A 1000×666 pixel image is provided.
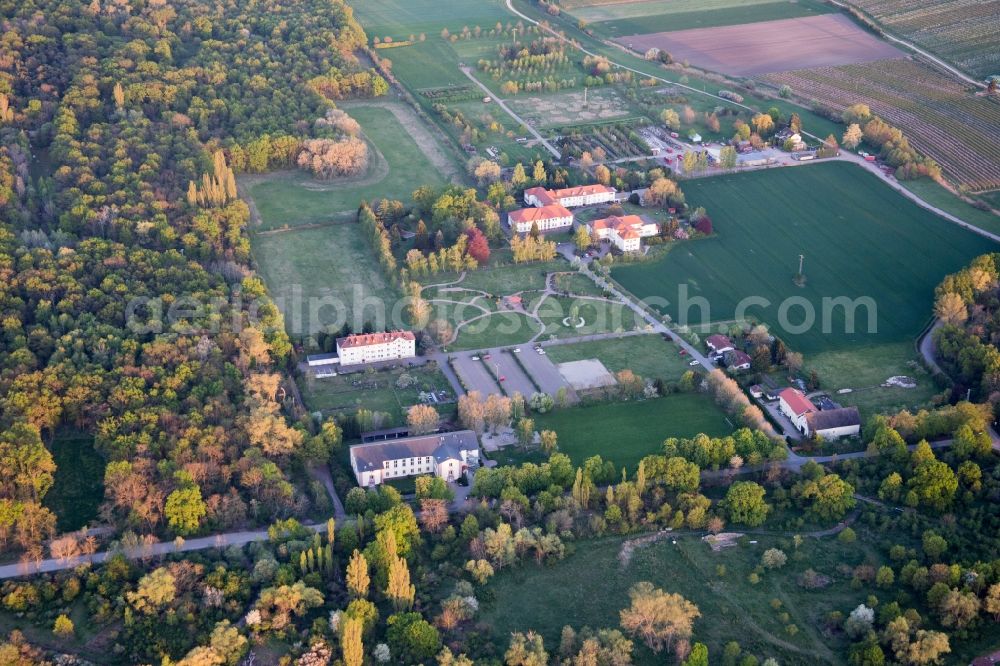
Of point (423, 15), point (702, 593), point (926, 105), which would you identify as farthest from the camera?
point (423, 15)

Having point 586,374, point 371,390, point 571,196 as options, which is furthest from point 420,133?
point 371,390

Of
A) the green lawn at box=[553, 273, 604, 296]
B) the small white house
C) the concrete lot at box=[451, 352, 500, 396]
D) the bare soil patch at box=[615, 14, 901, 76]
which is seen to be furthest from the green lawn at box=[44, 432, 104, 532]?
the bare soil patch at box=[615, 14, 901, 76]

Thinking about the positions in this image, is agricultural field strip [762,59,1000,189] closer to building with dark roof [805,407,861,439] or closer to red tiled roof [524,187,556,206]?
red tiled roof [524,187,556,206]

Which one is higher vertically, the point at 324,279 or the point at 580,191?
the point at 580,191

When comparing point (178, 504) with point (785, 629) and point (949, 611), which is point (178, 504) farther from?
Result: point (949, 611)

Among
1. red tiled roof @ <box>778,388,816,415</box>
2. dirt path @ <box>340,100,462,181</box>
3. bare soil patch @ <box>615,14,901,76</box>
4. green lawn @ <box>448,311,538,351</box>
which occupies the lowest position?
red tiled roof @ <box>778,388,816,415</box>

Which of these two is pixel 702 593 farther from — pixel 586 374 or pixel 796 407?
pixel 586 374

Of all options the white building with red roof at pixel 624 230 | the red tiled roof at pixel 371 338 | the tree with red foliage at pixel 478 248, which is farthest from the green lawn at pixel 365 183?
the red tiled roof at pixel 371 338
